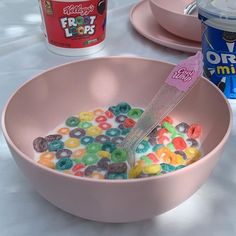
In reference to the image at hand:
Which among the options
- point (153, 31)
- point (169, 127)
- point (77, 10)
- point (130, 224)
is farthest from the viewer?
point (153, 31)

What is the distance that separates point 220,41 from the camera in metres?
0.52

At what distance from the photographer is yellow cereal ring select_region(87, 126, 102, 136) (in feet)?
1.58

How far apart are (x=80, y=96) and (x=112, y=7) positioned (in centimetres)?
35

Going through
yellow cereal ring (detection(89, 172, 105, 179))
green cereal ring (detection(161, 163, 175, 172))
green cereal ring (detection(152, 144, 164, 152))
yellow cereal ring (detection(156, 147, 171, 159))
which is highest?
green cereal ring (detection(161, 163, 175, 172))

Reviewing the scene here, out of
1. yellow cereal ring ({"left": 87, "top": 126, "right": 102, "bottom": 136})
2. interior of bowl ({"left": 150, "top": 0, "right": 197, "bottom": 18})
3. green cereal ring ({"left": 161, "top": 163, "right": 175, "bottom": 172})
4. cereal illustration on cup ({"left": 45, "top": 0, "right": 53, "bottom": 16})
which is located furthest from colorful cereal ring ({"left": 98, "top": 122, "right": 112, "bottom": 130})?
interior of bowl ({"left": 150, "top": 0, "right": 197, "bottom": 18})

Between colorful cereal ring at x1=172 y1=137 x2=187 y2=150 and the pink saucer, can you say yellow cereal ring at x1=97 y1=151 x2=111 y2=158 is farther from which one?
the pink saucer

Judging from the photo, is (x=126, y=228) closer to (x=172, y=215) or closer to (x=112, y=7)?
(x=172, y=215)

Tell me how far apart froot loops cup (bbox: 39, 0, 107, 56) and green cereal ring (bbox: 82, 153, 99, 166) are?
0.25 m

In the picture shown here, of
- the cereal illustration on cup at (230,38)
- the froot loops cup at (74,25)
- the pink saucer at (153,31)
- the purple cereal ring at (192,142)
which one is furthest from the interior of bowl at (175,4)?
the purple cereal ring at (192,142)

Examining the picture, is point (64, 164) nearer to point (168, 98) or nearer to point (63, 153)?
point (63, 153)

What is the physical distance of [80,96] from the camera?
0.53 m

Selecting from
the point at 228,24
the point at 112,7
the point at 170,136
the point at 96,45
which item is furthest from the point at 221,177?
the point at 112,7

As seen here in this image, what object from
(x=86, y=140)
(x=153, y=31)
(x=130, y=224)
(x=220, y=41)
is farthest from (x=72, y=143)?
(x=153, y=31)

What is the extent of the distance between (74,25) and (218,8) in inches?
8.5
